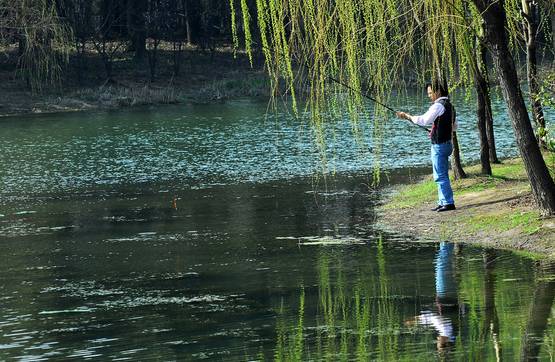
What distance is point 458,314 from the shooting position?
10.3 m

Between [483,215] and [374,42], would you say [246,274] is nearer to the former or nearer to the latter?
[374,42]

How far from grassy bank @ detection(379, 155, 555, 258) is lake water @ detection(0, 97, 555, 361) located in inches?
15.7

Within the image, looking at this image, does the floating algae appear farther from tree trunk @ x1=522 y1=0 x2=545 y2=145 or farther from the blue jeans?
tree trunk @ x1=522 y1=0 x2=545 y2=145

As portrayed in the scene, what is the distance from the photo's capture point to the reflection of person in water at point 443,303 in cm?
945

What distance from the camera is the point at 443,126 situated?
16.3 meters

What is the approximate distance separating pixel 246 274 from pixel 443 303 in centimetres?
328

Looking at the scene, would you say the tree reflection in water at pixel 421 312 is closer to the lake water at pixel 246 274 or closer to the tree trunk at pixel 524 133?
the lake water at pixel 246 274

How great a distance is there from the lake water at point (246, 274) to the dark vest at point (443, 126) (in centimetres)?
137

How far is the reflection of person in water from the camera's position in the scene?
372 inches

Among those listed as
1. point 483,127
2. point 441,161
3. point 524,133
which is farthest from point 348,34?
point 483,127

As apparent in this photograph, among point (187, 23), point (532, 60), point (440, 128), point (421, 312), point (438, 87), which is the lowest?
point (421, 312)

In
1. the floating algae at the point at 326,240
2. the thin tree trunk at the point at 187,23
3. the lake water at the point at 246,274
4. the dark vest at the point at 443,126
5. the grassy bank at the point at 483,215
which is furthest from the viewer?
the thin tree trunk at the point at 187,23

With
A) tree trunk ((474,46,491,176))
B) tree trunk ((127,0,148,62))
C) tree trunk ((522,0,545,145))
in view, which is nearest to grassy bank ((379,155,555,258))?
tree trunk ((474,46,491,176))

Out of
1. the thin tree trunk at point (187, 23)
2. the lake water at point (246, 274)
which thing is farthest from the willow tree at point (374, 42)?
the thin tree trunk at point (187, 23)
